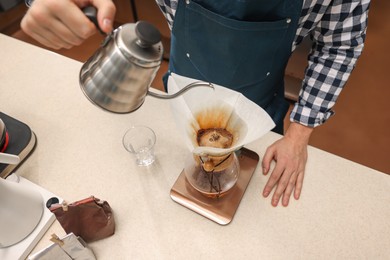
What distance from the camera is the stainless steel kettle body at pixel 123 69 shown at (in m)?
0.44

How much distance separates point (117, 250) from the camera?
713 millimetres

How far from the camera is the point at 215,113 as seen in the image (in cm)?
70

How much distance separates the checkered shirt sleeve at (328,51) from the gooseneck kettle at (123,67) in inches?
21.3

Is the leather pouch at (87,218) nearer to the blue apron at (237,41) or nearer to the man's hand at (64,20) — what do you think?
the man's hand at (64,20)

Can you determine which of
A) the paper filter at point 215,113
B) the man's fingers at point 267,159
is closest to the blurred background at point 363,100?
the man's fingers at point 267,159

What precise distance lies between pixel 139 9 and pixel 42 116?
1933 mm

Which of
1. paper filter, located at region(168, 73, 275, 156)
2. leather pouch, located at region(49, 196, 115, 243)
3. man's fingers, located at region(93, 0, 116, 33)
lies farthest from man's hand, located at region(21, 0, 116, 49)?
leather pouch, located at region(49, 196, 115, 243)

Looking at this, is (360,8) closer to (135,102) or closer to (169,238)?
(135,102)

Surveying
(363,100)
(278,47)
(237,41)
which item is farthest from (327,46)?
(363,100)

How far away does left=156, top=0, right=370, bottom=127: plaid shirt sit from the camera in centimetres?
80

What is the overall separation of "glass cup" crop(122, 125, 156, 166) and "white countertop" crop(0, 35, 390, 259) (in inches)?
0.9

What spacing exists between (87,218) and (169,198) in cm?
21

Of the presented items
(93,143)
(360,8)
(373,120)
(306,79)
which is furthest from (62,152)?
(373,120)

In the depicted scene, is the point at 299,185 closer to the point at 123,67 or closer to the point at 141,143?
the point at 141,143
